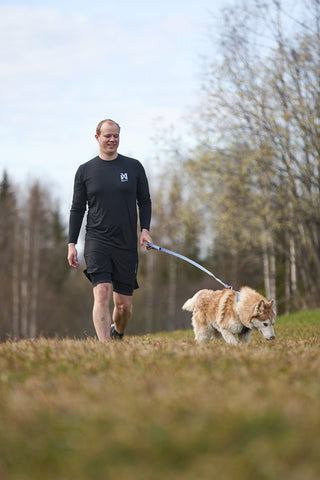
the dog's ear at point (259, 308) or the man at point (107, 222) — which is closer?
the man at point (107, 222)

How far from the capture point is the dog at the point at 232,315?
24.0ft

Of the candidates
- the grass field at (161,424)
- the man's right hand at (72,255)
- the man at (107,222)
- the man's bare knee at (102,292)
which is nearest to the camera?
the grass field at (161,424)

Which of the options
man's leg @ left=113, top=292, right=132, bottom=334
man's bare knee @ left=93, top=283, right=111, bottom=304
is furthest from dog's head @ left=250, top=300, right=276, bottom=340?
man's bare knee @ left=93, top=283, right=111, bottom=304

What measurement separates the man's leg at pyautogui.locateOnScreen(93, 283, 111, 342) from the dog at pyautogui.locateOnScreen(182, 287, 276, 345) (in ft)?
5.02

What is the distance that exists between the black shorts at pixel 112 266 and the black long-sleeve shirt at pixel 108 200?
0.10 metres

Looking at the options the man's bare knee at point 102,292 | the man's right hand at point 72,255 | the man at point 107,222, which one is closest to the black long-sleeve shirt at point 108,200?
the man at point 107,222

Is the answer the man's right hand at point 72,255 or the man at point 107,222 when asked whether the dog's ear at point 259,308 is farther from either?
the man's right hand at point 72,255

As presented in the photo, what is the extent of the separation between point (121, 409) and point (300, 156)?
19.0 m

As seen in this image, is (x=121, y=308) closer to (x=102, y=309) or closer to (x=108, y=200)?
(x=102, y=309)

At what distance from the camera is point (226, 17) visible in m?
20.6

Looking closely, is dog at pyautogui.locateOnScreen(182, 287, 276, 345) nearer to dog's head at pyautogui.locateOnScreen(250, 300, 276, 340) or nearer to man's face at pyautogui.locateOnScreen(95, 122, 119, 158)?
dog's head at pyautogui.locateOnScreen(250, 300, 276, 340)

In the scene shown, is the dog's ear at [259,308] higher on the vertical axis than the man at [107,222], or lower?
lower

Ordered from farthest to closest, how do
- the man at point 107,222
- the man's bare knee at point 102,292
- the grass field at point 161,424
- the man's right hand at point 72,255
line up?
the man's right hand at point 72,255, the man at point 107,222, the man's bare knee at point 102,292, the grass field at point 161,424

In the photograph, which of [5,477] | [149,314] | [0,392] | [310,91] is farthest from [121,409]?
[149,314]
